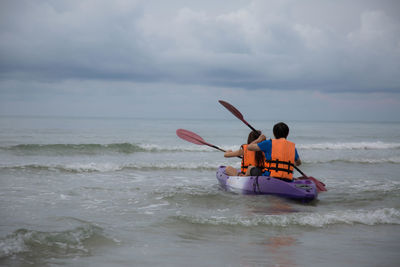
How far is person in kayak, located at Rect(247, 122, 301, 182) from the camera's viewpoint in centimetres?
627

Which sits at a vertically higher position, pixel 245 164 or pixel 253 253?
pixel 245 164

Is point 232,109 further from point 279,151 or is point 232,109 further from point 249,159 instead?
point 279,151

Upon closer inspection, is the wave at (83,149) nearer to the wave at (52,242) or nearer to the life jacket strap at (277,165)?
the life jacket strap at (277,165)

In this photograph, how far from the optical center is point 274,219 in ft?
16.4

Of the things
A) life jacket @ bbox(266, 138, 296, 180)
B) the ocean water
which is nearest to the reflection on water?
the ocean water

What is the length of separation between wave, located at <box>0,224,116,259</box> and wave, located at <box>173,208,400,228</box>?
131 centimetres

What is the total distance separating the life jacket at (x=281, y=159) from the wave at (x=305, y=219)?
4.32 ft

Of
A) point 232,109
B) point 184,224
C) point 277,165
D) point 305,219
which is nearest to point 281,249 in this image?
point 305,219

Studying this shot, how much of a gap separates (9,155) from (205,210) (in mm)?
11285

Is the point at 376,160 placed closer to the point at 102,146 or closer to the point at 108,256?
the point at 102,146

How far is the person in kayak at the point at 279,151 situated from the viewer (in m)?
6.27

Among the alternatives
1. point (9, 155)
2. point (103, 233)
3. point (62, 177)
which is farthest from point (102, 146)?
point (103, 233)

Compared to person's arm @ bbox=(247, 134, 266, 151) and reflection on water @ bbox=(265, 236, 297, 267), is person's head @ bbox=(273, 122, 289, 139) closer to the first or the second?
person's arm @ bbox=(247, 134, 266, 151)

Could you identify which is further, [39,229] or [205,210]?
[205,210]
